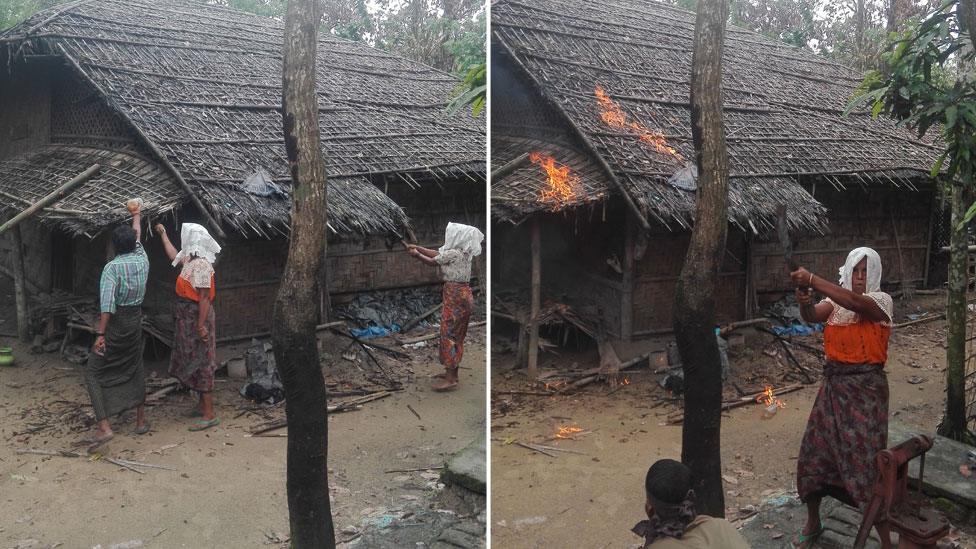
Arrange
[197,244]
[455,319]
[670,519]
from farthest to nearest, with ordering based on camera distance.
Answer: [455,319], [197,244], [670,519]

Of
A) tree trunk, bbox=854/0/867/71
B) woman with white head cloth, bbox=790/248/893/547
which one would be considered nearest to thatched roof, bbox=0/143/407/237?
woman with white head cloth, bbox=790/248/893/547

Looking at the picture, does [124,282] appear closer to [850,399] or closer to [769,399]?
[769,399]

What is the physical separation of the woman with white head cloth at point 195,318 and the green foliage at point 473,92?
1.12 m

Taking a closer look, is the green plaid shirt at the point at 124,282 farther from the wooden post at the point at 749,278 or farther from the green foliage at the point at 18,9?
the wooden post at the point at 749,278

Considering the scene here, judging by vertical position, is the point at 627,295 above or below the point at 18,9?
below

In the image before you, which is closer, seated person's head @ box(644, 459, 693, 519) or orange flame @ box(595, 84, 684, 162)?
seated person's head @ box(644, 459, 693, 519)

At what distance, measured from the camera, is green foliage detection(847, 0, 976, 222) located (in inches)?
121

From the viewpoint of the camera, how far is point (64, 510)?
2.55 m

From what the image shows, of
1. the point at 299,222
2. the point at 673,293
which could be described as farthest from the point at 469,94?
the point at 673,293

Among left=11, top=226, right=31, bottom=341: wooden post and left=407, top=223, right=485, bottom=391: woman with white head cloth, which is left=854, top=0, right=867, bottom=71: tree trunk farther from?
left=11, top=226, right=31, bottom=341: wooden post

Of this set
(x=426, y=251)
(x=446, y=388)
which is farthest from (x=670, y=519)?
(x=426, y=251)

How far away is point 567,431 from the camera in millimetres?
2756

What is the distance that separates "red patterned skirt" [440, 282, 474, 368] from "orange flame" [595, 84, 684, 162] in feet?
2.72

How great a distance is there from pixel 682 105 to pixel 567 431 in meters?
1.25
